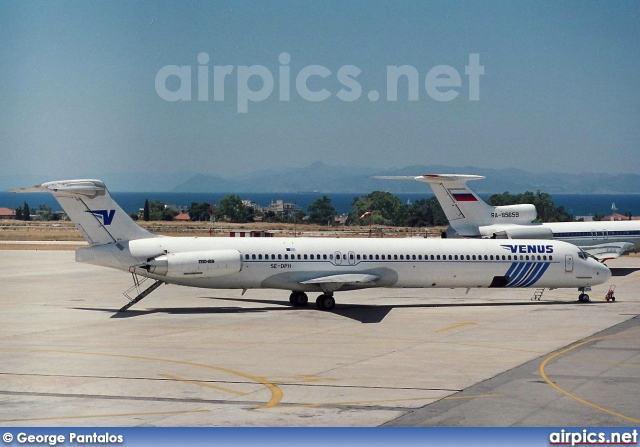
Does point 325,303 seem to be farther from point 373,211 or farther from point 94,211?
point 373,211

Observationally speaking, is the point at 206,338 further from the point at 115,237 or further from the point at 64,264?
the point at 64,264

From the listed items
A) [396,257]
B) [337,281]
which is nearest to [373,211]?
[396,257]

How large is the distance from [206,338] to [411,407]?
12847 millimetres

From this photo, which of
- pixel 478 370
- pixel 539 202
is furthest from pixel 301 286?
pixel 539 202

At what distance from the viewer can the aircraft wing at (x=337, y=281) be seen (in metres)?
40.6

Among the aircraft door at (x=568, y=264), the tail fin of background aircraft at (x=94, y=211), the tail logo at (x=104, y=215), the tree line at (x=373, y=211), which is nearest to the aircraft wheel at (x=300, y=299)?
the tail fin of background aircraft at (x=94, y=211)

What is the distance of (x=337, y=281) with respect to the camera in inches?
1597

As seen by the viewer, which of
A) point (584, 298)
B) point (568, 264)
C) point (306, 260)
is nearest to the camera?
point (306, 260)

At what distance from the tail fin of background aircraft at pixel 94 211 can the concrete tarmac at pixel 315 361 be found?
3373mm

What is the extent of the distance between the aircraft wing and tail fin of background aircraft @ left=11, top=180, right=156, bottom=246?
27.8ft

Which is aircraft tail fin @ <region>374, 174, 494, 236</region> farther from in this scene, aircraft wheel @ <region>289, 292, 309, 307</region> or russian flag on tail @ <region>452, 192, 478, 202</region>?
aircraft wheel @ <region>289, 292, 309, 307</region>

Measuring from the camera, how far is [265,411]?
2016cm

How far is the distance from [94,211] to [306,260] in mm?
9551

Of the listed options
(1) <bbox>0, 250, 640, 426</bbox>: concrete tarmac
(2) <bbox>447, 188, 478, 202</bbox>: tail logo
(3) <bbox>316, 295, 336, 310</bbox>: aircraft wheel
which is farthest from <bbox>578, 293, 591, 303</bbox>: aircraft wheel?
(2) <bbox>447, 188, 478, 202</bbox>: tail logo
